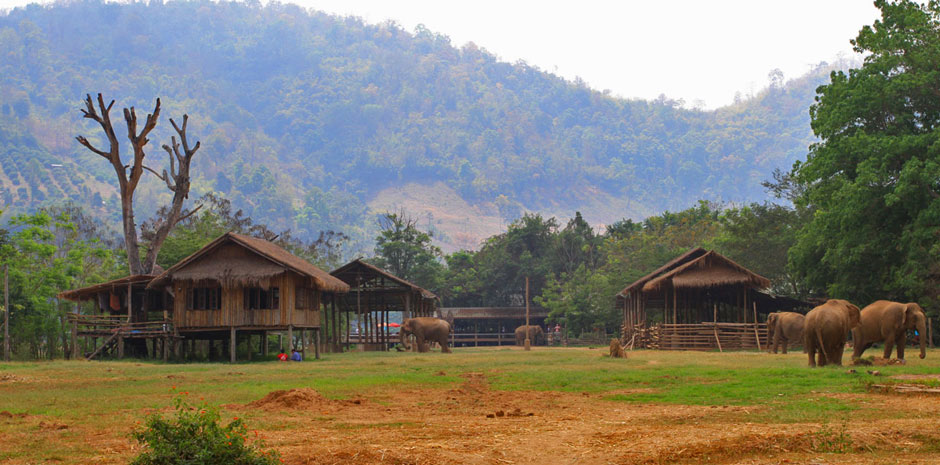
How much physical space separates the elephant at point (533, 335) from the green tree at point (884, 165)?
33.6 m

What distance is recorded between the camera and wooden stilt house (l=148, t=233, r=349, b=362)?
33.3m

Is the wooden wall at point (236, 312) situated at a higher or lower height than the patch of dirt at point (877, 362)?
higher

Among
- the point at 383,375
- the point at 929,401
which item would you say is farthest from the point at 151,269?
the point at 929,401

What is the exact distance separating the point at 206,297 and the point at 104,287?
13.3 ft

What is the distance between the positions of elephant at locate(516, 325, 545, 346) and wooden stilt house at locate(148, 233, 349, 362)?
34.2 meters

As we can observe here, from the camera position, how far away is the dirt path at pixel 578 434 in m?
9.37

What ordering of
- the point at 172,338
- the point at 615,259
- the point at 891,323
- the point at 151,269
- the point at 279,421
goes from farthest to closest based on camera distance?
the point at 615,259 → the point at 151,269 → the point at 172,338 → the point at 891,323 → the point at 279,421

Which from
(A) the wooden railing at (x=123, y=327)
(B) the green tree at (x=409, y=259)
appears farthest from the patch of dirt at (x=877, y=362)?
(B) the green tree at (x=409, y=259)

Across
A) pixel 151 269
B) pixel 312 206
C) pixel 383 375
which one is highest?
pixel 312 206

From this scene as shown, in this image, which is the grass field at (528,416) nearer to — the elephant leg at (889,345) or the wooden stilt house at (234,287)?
the elephant leg at (889,345)

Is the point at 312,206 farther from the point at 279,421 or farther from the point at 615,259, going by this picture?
the point at 279,421

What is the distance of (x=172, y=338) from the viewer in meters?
34.8

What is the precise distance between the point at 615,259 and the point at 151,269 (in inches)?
1422

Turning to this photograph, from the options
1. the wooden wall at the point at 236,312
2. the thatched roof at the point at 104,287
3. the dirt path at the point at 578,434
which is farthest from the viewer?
the thatched roof at the point at 104,287
